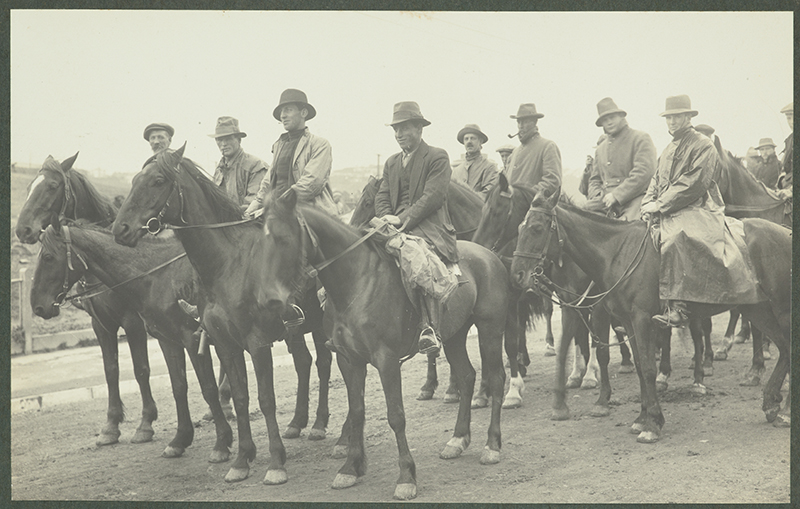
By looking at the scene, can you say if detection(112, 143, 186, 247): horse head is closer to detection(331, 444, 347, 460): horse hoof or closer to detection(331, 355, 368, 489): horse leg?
detection(331, 355, 368, 489): horse leg

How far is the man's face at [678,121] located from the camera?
6953mm

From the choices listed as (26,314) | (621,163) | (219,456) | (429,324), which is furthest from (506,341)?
(26,314)

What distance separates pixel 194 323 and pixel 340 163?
307 centimetres

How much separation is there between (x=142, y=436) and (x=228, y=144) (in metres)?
3.29

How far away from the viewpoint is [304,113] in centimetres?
718

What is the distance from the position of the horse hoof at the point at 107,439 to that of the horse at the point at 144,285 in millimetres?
793

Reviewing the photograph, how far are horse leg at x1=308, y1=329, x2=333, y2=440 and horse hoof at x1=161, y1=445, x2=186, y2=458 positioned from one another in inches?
49.4

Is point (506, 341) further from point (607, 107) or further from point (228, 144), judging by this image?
point (228, 144)

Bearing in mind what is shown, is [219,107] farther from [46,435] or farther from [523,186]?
[46,435]

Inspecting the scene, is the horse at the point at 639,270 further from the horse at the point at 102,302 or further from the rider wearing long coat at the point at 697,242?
the horse at the point at 102,302

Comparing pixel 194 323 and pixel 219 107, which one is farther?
pixel 219 107

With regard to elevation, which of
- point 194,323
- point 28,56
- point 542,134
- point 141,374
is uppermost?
point 28,56

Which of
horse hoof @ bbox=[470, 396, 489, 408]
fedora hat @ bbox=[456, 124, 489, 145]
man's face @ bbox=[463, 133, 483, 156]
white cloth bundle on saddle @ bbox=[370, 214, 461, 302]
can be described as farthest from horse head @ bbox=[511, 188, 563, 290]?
man's face @ bbox=[463, 133, 483, 156]

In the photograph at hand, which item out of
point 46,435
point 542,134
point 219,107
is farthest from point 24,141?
point 542,134
